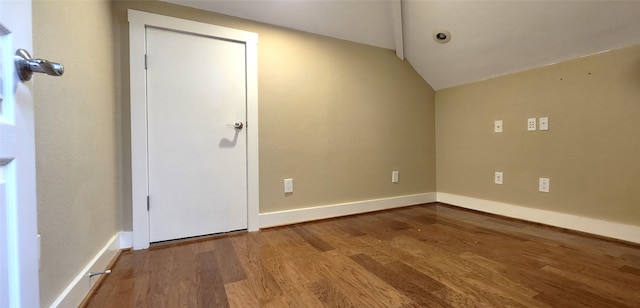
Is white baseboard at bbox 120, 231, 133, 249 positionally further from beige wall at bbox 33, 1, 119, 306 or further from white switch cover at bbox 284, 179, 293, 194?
white switch cover at bbox 284, 179, 293, 194

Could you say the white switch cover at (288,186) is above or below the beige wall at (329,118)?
below

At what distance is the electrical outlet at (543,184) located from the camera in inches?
81.7

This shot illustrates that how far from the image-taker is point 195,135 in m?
1.81

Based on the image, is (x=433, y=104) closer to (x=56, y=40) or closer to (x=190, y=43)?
(x=190, y=43)

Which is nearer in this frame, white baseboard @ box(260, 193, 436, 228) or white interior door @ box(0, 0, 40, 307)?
white interior door @ box(0, 0, 40, 307)

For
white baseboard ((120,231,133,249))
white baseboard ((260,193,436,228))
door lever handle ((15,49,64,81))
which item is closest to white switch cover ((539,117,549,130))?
white baseboard ((260,193,436,228))

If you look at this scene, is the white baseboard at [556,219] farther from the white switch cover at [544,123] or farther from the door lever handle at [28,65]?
the door lever handle at [28,65]

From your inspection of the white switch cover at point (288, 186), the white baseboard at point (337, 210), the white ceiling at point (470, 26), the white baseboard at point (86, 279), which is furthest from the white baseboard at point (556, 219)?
the white baseboard at point (86, 279)

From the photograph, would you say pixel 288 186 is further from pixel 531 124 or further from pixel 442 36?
pixel 531 124

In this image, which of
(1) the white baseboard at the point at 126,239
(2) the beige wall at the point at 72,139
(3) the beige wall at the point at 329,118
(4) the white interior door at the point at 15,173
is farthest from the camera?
(3) the beige wall at the point at 329,118

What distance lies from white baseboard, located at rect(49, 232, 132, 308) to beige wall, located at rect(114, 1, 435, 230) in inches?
8.0

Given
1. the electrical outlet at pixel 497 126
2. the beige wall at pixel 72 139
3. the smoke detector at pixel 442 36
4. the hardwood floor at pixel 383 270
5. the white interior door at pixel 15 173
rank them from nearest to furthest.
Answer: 1. the white interior door at pixel 15 173
2. the beige wall at pixel 72 139
3. the hardwood floor at pixel 383 270
4. the smoke detector at pixel 442 36
5. the electrical outlet at pixel 497 126

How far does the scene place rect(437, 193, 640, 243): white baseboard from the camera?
1.71 meters

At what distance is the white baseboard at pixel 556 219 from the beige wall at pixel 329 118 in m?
0.48
